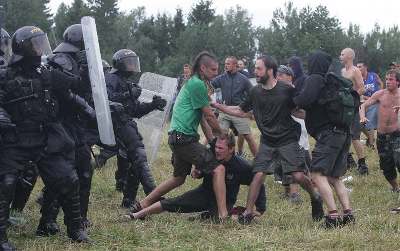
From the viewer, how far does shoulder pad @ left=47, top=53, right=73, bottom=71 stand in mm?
6078

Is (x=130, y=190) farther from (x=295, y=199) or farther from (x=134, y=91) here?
(x=295, y=199)

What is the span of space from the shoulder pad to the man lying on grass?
167 cm

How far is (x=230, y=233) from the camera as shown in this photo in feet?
20.4

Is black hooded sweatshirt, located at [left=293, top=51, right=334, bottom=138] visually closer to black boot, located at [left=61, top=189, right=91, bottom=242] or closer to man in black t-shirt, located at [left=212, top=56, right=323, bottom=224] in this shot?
man in black t-shirt, located at [left=212, top=56, right=323, bottom=224]

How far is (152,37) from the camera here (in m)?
50.7

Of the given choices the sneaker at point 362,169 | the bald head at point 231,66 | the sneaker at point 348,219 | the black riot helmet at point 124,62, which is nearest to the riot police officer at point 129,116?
the black riot helmet at point 124,62

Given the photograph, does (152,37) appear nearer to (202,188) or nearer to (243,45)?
(243,45)

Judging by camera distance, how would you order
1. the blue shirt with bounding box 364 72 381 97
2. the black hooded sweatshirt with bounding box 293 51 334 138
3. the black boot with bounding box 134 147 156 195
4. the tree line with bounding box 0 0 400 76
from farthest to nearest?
1. the tree line with bounding box 0 0 400 76
2. the blue shirt with bounding box 364 72 381 97
3. the black boot with bounding box 134 147 156 195
4. the black hooded sweatshirt with bounding box 293 51 334 138

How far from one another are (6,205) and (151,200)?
1.99 m

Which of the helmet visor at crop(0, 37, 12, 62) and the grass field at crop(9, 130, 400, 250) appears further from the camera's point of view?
the helmet visor at crop(0, 37, 12, 62)

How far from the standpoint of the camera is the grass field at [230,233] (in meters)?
5.68

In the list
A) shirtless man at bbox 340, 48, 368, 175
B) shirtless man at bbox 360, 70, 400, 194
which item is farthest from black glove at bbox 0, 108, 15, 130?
shirtless man at bbox 340, 48, 368, 175

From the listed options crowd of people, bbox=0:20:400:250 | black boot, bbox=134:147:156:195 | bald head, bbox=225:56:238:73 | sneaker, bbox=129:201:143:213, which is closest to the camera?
crowd of people, bbox=0:20:400:250

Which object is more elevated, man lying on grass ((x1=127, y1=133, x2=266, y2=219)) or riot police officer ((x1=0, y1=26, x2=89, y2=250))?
riot police officer ((x1=0, y1=26, x2=89, y2=250))
